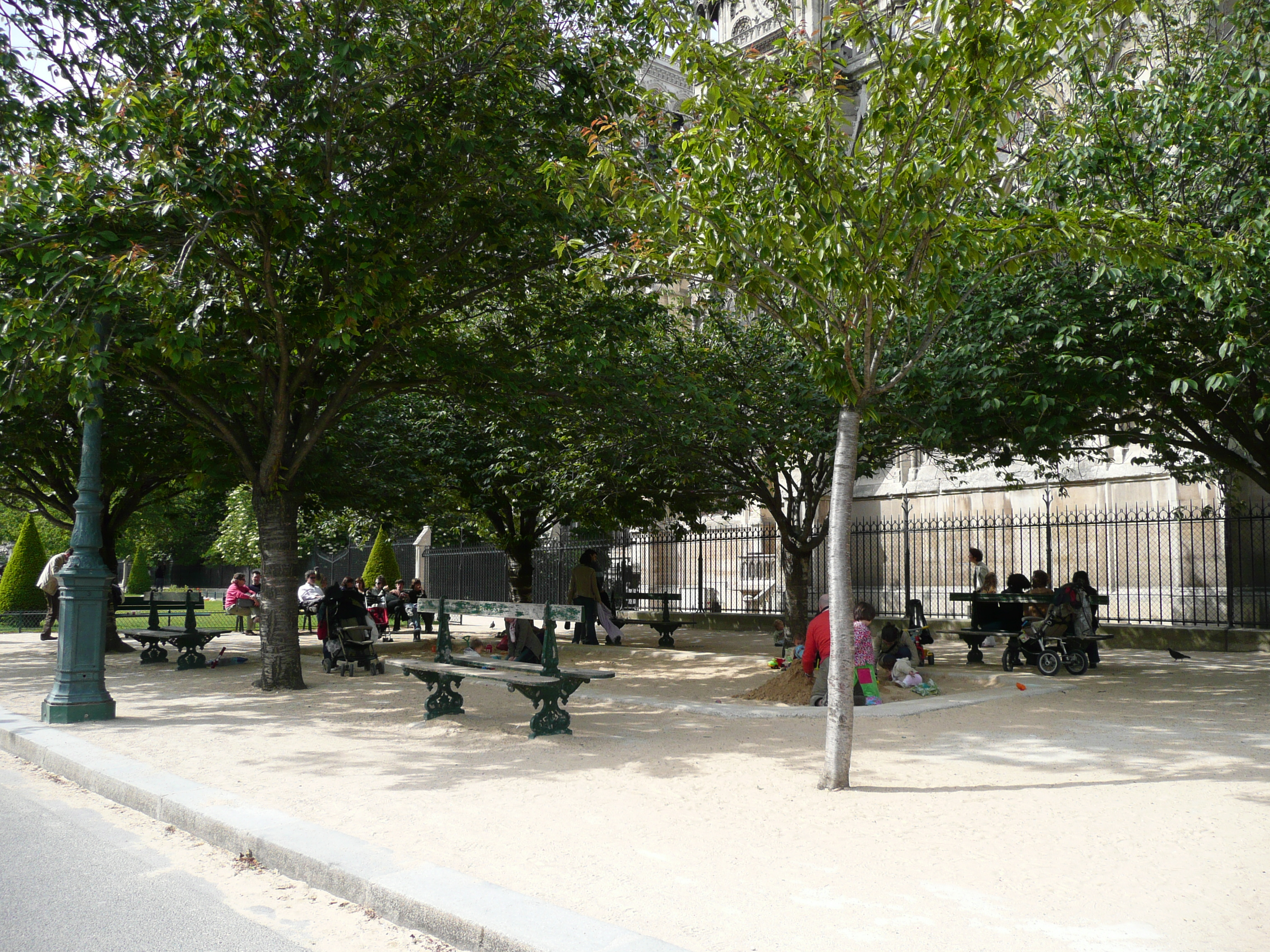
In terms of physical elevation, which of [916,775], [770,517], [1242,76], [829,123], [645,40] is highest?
[645,40]

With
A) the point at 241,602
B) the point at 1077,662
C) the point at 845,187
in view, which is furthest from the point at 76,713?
the point at 241,602

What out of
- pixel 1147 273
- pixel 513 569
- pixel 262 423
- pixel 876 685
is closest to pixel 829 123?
pixel 1147 273

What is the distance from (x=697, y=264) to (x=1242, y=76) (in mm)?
6219

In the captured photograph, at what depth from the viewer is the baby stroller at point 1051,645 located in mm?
12930

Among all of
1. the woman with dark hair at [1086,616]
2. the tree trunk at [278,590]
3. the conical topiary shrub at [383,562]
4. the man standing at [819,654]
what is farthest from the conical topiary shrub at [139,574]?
the man standing at [819,654]

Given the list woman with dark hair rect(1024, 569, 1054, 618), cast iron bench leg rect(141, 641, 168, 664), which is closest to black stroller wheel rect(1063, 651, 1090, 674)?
woman with dark hair rect(1024, 569, 1054, 618)

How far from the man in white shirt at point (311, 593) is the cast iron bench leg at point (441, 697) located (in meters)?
9.84

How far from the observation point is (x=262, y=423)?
12.2 meters

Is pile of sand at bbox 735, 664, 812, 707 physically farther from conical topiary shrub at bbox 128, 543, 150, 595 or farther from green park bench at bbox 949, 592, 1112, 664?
conical topiary shrub at bbox 128, 543, 150, 595

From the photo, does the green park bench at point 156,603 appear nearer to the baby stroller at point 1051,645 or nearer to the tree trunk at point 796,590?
the tree trunk at point 796,590

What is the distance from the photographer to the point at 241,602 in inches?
870

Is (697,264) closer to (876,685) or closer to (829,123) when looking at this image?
(829,123)

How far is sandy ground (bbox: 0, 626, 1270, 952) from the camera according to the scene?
415 centimetres

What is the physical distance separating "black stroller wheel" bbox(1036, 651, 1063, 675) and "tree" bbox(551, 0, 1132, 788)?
22.0 ft
